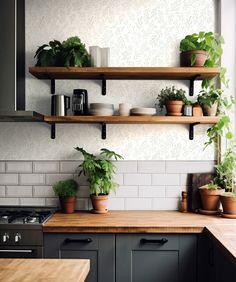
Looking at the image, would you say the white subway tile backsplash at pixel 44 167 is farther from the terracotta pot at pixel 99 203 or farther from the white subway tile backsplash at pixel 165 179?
the white subway tile backsplash at pixel 165 179

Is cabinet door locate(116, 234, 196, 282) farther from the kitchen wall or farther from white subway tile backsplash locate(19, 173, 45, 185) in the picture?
white subway tile backsplash locate(19, 173, 45, 185)

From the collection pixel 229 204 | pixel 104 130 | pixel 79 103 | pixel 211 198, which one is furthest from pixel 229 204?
pixel 79 103

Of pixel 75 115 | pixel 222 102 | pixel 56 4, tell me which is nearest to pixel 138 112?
pixel 75 115

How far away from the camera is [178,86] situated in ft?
10.4

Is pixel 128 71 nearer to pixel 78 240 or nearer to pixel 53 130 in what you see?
pixel 53 130

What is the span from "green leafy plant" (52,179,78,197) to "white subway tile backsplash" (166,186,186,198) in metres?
0.80

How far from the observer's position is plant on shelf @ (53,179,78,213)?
2.94 metres

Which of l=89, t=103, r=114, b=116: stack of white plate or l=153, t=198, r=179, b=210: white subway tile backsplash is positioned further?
l=153, t=198, r=179, b=210: white subway tile backsplash

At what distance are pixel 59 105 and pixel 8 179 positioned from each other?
2.68ft

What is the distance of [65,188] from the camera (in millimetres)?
2957

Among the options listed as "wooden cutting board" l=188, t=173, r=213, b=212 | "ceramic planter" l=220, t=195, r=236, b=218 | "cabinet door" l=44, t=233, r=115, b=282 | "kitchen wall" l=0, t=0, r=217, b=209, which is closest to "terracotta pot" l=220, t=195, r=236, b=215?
"ceramic planter" l=220, t=195, r=236, b=218

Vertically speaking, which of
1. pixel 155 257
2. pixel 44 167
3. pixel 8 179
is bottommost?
pixel 155 257

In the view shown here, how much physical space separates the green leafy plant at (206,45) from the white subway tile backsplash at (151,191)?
1103 millimetres

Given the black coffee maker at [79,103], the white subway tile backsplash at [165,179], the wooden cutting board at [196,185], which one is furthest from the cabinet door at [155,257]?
the black coffee maker at [79,103]
